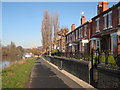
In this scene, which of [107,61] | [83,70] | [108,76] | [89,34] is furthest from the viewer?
[89,34]

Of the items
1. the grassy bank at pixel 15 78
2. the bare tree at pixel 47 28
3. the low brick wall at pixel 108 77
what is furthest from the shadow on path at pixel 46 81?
the bare tree at pixel 47 28

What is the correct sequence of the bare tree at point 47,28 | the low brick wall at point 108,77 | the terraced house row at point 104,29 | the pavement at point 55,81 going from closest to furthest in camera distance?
the low brick wall at point 108,77
the pavement at point 55,81
the terraced house row at point 104,29
the bare tree at point 47,28

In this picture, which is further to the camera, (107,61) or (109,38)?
(109,38)

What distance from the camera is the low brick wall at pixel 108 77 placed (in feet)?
25.6

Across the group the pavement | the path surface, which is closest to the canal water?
the path surface

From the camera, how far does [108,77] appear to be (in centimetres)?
862

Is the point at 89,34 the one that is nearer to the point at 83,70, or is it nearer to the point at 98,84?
the point at 83,70

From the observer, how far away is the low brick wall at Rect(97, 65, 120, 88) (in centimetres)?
779

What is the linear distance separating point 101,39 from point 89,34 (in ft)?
14.7

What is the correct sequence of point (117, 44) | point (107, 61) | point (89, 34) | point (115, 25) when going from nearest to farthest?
point (107, 61) → point (117, 44) → point (115, 25) → point (89, 34)

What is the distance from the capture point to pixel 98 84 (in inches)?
393

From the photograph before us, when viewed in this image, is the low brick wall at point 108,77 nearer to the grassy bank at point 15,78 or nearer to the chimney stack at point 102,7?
the grassy bank at point 15,78

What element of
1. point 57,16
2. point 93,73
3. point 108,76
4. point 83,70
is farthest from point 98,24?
point 57,16

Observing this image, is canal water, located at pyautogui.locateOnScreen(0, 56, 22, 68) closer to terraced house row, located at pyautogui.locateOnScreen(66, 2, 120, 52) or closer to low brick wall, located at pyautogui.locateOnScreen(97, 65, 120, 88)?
terraced house row, located at pyautogui.locateOnScreen(66, 2, 120, 52)
